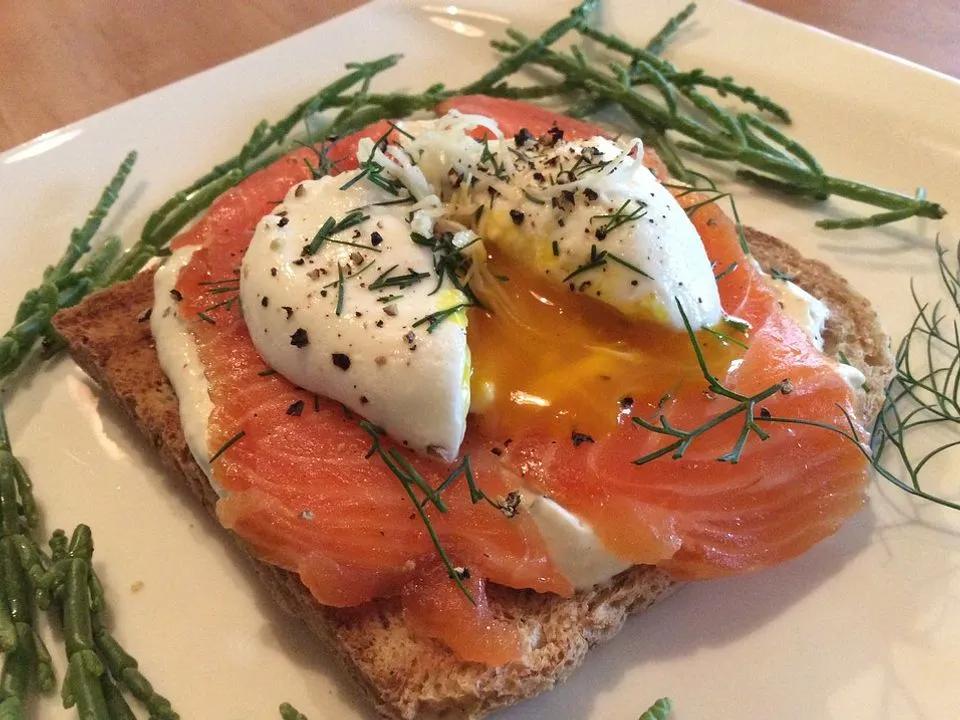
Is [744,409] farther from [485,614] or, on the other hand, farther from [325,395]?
[325,395]

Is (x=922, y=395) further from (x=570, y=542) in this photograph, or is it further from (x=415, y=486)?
(x=415, y=486)

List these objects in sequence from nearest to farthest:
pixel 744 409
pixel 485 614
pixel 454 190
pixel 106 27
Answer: pixel 485 614, pixel 744 409, pixel 454 190, pixel 106 27

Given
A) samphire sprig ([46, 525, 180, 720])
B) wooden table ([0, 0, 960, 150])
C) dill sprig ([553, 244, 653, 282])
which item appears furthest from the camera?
wooden table ([0, 0, 960, 150])

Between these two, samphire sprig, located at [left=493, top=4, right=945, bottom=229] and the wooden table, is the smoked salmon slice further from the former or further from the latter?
the wooden table

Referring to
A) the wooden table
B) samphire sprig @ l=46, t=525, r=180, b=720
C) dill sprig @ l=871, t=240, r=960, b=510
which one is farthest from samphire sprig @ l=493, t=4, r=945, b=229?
samphire sprig @ l=46, t=525, r=180, b=720

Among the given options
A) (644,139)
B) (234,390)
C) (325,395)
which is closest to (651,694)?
(325,395)
